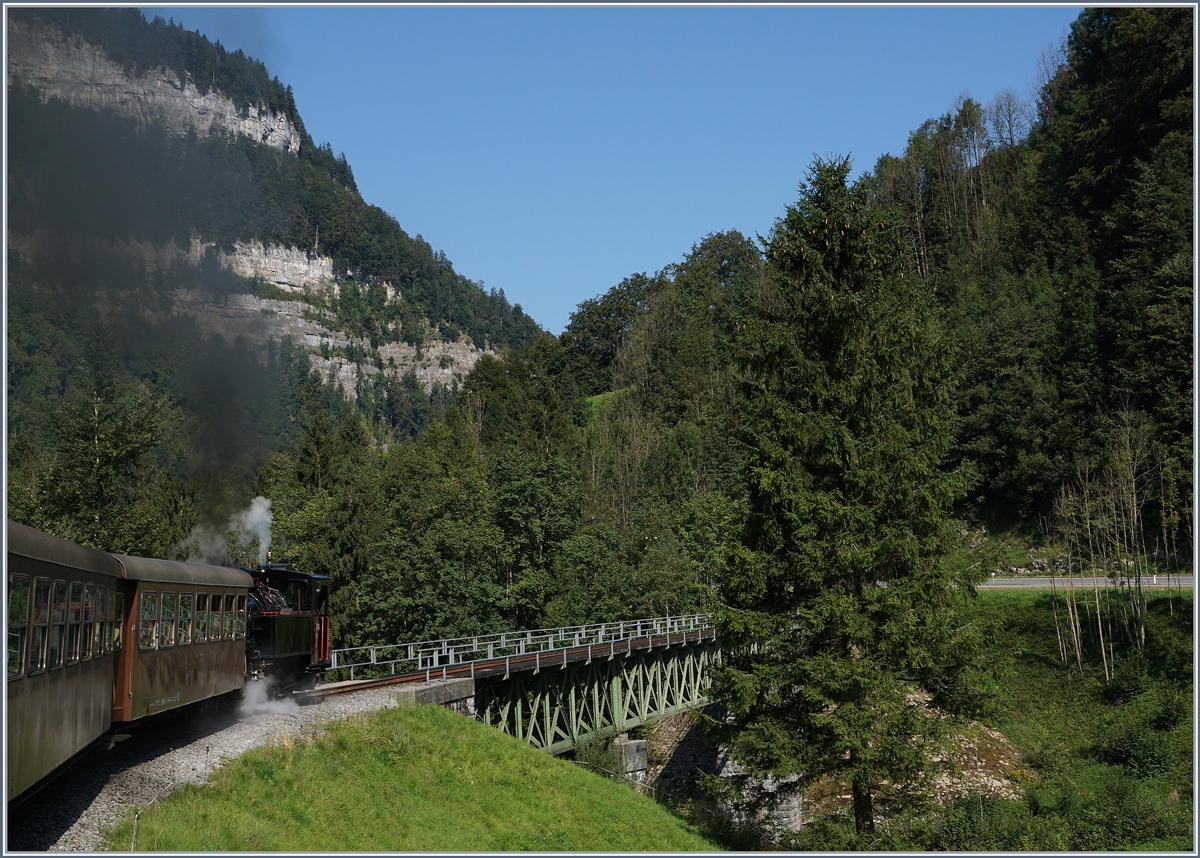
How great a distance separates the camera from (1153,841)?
28.8 m

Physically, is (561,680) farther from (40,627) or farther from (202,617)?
(40,627)

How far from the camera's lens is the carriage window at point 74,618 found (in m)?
13.0

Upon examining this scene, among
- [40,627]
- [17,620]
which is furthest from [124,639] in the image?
[17,620]

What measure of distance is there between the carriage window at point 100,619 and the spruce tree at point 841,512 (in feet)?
→ 39.7

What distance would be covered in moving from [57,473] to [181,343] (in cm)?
1325

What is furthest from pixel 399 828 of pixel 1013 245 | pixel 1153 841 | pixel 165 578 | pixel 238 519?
pixel 1013 245

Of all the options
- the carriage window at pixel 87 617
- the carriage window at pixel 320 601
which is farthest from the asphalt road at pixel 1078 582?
the carriage window at pixel 87 617

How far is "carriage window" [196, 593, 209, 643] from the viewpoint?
62.2 ft

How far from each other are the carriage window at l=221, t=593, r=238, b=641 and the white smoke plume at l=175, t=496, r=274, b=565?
5.64 metres

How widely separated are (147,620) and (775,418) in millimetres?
12765

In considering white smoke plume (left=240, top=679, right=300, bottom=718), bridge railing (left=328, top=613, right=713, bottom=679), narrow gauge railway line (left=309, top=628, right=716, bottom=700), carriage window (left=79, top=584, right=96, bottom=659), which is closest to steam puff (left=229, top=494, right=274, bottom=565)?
narrow gauge railway line (left=309, top=628, right=716, bottom=700)

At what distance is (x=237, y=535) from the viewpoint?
95.2 feet

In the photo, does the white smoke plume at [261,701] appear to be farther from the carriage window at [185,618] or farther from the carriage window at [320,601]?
the carriage window at [185,618]

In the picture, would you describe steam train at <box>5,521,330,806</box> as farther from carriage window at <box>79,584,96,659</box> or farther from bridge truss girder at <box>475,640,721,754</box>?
bridge truss girder at <box>475,640,721,754</box>
